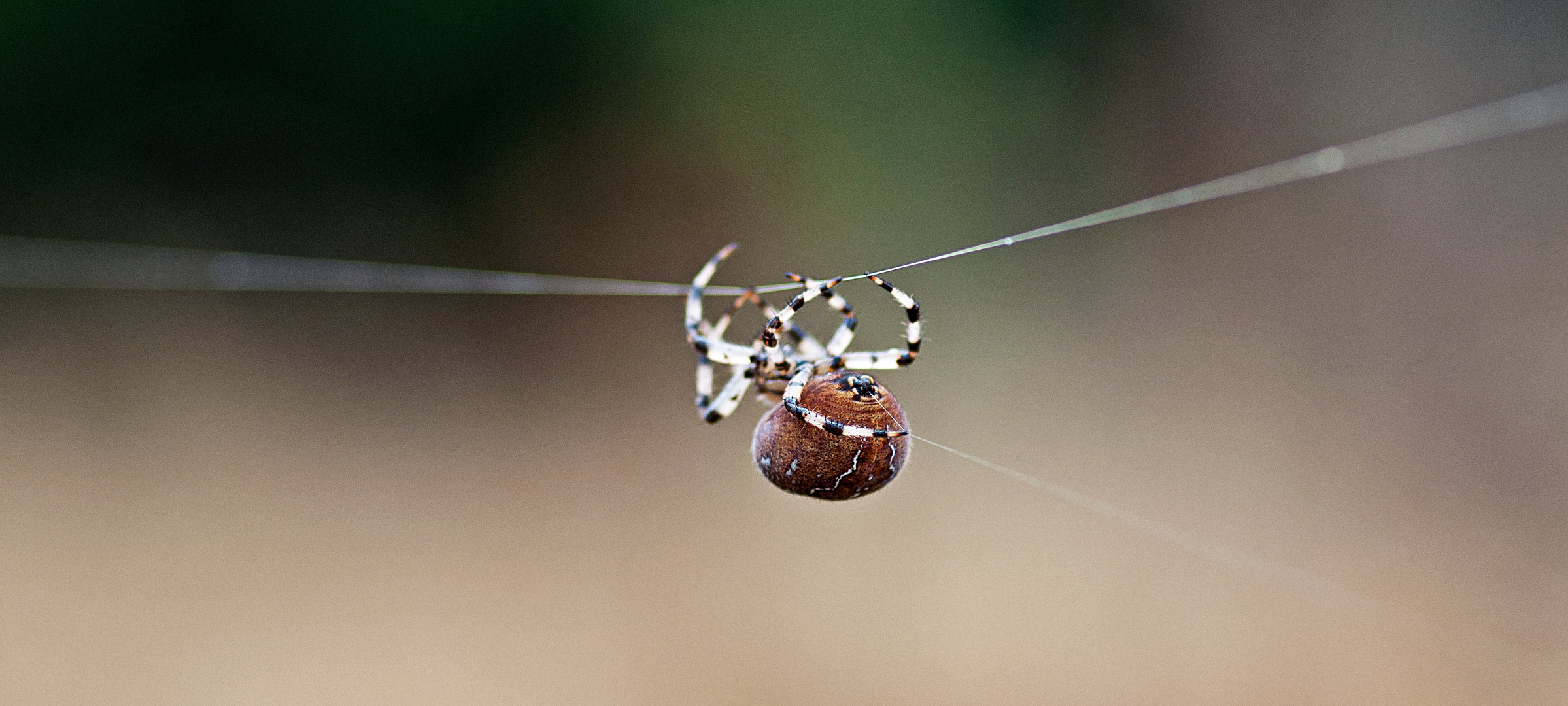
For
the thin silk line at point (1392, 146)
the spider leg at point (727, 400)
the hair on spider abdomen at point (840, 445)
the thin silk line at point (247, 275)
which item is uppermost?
the thin silk line at point (1392, 146)

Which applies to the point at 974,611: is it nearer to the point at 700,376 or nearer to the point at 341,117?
the point at 700,376

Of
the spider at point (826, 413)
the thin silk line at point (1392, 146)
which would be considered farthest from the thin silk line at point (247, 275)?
the spider at point (826, 413)

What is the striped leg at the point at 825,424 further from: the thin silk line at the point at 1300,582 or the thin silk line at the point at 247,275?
the thin silk line at the point at 1300,582

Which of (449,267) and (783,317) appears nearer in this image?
(783,317)

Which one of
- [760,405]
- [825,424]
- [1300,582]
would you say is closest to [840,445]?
[825,424]

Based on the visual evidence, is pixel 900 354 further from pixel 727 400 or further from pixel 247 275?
pixel 247 275

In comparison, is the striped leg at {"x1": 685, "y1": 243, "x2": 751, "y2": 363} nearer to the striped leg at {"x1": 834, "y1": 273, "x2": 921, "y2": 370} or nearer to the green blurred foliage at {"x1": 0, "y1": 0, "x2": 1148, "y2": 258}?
the striped leg at {"x1": 834, "y1": 273, "x2": 921, "y2": 370}
